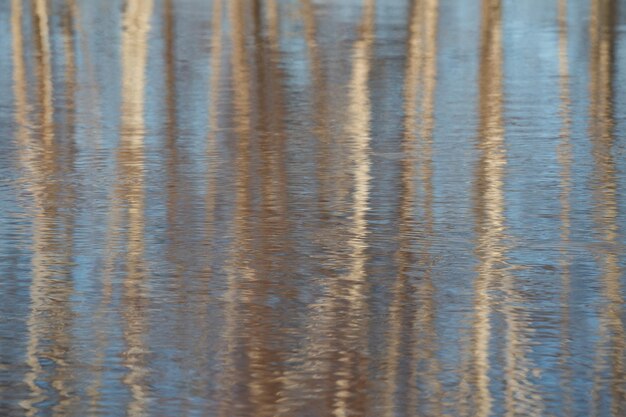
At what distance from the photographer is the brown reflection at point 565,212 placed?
5469 mm

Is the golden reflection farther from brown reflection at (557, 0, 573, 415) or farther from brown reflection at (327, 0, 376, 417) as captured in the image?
brown reflection at (327, 0, 376, 417)

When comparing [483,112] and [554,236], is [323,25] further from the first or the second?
[554,236]

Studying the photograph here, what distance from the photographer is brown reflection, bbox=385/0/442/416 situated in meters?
5.26

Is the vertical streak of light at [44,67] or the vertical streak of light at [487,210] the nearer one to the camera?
the vertical streak of light at [487,210]

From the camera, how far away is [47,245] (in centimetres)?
755

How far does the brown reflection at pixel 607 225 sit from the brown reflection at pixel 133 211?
147 centimetres

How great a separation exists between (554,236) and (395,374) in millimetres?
2414

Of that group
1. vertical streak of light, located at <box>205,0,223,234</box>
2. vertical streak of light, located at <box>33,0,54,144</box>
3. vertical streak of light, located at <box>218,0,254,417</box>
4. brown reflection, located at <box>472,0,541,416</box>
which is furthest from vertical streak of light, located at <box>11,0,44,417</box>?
brown reflection, located at <box>472,0,541,416</box>

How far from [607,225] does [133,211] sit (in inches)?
90.9

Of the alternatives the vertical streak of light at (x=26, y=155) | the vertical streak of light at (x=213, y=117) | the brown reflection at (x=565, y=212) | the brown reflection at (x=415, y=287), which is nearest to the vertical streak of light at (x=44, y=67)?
the vertical streak of light at (x=26, y=155)

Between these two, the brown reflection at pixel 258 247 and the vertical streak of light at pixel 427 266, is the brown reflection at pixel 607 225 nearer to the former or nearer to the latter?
the vertical streak of light at pixel 427 266

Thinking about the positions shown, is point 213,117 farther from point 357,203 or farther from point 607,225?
point 607,225

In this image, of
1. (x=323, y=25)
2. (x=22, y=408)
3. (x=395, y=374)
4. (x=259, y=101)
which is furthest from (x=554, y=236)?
(x=323, y=25)

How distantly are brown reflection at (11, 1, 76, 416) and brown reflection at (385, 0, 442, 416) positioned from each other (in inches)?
41.3
